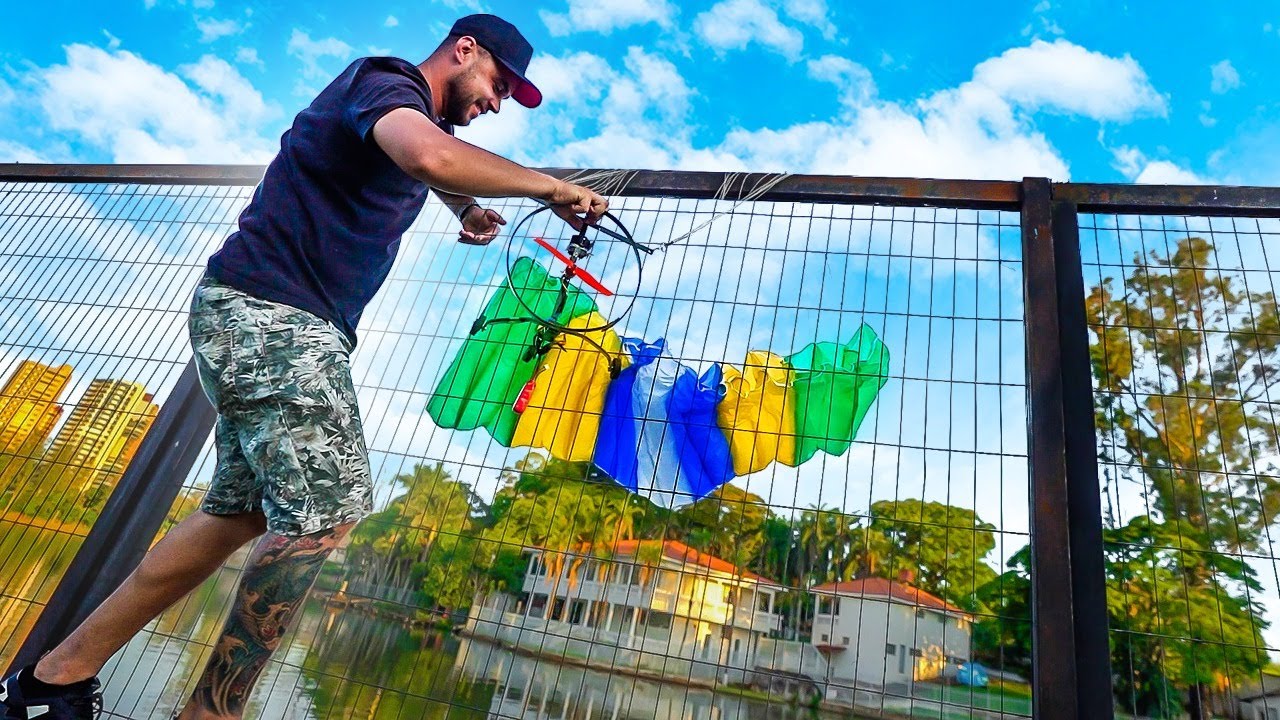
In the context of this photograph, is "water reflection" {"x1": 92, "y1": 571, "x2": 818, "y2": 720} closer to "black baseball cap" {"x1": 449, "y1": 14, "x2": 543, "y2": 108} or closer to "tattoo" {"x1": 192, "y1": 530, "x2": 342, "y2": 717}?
"tattoo" {"x1": 192, "y1": 530, "x2": 342, "y2": 717}

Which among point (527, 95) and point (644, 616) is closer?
point (527, 95)

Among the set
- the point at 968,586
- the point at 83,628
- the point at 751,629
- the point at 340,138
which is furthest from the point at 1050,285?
the point at 83,628

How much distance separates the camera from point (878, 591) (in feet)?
6.44

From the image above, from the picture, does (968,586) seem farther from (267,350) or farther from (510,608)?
(267,350)

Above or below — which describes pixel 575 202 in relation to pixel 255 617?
above

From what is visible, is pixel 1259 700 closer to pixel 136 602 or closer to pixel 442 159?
pixel 442 159

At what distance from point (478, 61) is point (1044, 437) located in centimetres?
156

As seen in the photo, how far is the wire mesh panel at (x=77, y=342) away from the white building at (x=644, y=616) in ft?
4.64

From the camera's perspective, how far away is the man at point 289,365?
3.73 feet

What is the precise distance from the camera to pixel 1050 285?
6.05 ft

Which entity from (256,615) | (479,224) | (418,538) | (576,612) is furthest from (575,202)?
(418,538)

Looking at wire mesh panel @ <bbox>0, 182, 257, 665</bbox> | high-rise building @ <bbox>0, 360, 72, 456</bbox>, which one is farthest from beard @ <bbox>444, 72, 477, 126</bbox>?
high-rise building @ <bbox>0, 360, 72, 456</bbox>

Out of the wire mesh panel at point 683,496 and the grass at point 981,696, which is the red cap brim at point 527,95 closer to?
the wire mesh panel at point 683,496

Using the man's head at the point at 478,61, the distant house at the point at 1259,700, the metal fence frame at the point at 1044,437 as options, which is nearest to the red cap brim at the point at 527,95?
the man's head at the point at 478,61
